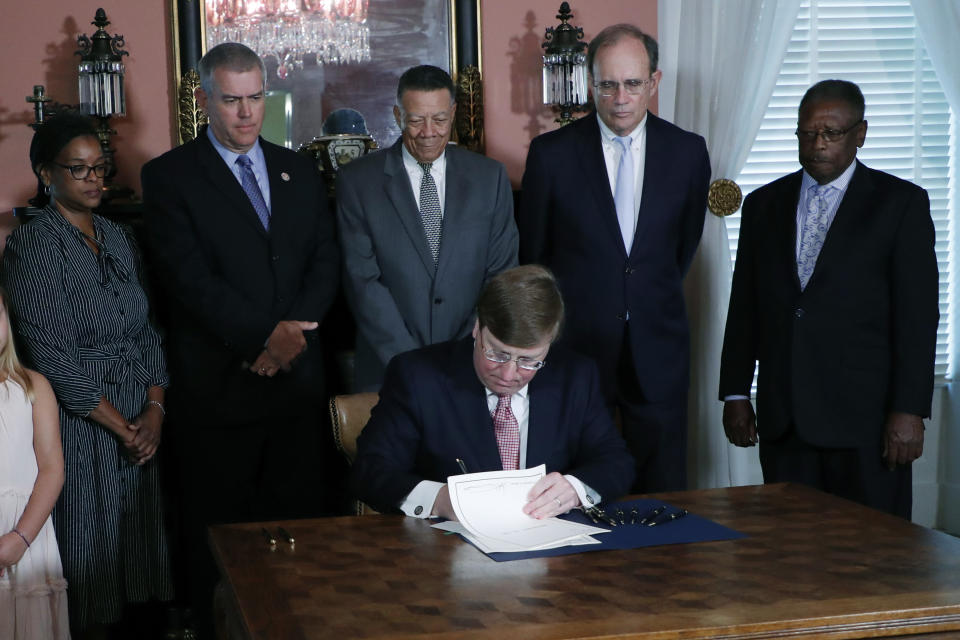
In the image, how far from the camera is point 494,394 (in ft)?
8.37

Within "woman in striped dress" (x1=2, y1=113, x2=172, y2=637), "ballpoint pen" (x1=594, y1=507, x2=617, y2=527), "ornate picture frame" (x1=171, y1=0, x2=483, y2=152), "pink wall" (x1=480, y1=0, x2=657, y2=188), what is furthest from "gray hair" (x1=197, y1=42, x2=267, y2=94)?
"ballpoint pen" (x1=594, y1=507, x2=617, y2=527)

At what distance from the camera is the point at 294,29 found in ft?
13.7

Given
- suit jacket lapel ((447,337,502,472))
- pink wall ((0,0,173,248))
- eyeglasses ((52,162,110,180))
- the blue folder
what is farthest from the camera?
pink wall ((0,0,173,248))

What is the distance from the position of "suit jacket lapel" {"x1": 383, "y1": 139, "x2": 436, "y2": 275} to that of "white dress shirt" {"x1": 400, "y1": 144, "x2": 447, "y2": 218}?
27mm

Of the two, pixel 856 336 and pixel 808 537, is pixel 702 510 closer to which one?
pixel 808 537

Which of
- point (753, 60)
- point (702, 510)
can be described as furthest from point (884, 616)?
point (753, 60)

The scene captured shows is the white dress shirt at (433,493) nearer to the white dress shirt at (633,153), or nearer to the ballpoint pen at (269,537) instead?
the ballpoint pen at (269,537)

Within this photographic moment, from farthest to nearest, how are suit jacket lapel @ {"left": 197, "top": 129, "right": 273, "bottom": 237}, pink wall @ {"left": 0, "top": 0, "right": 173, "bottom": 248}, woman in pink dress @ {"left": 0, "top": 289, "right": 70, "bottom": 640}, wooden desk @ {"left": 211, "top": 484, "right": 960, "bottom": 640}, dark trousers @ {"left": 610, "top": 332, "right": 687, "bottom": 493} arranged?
pink wall @ {"left": 0, "top": 0, "right": 173, "bottom": 248} < dark trousers @ {"left": 610, "top": 332, "right": 687, "bottom": 493} < suit jacket lapel @ {"left": 197, "top": 129, "right": 273, "bottom": 237} < woman in pink dress @ {"left": 0, "top": 289, "right": 70, "bottom": 640} < wooden desk @ {"left": 211, "top": 484, "right": 960, "bottom": 640}

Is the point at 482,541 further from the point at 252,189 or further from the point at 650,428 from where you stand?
the point at 252,189

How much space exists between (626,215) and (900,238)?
2.72ft

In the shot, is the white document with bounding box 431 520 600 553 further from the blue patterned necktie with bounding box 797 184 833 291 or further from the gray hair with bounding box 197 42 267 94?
the gray hair with bounding box 197 42 267 94

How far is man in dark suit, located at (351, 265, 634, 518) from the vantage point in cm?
237

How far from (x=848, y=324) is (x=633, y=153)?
86cm

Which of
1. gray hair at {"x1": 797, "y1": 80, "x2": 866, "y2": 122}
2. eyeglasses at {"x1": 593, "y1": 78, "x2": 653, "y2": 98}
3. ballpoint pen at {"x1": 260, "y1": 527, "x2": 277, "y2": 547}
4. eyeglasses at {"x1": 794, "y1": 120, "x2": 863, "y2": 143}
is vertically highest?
eyeglasses at {"x1": 593, "y1": 78, "x2": 653, "y2": 98}
